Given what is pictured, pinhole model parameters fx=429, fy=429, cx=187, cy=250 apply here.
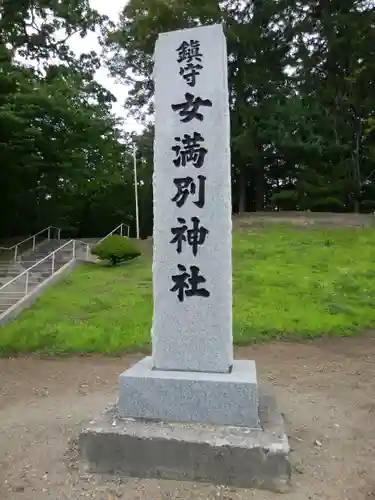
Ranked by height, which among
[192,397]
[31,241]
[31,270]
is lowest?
[31,270]

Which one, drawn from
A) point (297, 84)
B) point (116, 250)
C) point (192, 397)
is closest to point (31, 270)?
point (116, 250)

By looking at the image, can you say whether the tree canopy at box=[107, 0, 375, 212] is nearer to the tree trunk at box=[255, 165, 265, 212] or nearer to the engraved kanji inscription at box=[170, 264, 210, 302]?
the tree trunk at box=[255, 165, 265, 212]

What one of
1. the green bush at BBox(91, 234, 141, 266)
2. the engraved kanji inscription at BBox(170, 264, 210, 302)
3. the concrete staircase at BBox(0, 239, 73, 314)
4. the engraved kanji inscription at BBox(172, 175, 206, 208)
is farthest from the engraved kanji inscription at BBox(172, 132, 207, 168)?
the green bush at BBox(91, 234, 141, 266)

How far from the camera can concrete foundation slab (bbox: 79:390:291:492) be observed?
9.71 ft

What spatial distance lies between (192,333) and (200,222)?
95cm

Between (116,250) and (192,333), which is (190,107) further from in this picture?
(116,250)

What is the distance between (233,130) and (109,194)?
799 centimetres

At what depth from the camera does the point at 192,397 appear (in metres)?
3.36

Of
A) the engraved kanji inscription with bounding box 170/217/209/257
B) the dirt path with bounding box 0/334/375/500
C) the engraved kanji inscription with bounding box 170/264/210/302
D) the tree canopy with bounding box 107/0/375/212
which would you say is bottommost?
the dirt path with bounding box 0/334/375/500

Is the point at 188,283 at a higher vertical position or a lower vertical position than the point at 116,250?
higher

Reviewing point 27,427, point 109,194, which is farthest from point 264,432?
point 109,194

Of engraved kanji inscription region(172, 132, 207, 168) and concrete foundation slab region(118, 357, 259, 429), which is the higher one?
engraved kanji inscription region(172, 132, 207, 168)

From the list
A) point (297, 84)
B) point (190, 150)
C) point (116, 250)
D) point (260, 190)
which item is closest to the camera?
point (190, 150)

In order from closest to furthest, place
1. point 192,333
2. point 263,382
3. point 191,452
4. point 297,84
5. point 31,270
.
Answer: point 191,452
point 192,333
point 263,382
point 31,270
point 297,84
